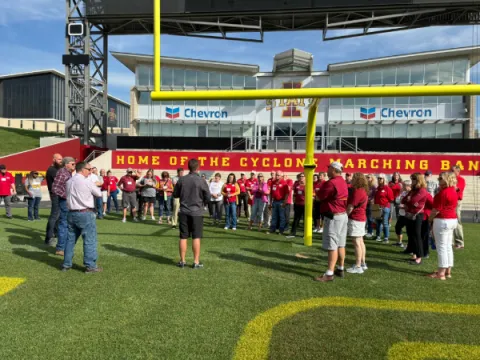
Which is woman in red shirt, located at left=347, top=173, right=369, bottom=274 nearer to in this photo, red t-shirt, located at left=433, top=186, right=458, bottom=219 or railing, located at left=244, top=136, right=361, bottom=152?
red t-shirt, located at left=433, top=186, right=458, bottom=219

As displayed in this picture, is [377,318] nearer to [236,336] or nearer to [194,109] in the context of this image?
[236,336]

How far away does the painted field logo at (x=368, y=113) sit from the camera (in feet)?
83.8

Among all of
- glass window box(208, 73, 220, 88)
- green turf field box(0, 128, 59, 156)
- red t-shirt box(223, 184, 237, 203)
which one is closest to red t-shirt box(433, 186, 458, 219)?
red t-shirt box(223, 184, 237, 203)

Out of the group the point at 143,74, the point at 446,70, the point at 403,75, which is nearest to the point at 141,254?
the point at 143,74

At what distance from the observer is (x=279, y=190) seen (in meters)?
9.23

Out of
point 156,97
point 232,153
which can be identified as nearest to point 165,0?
point 232,153

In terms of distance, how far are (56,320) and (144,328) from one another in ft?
3.25

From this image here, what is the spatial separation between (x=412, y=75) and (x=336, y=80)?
5452 millimetres

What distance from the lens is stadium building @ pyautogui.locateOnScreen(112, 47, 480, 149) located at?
2473 centimetres

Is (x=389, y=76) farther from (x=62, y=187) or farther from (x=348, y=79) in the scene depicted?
(x=62, y=187)

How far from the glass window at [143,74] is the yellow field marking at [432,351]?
27.3 m

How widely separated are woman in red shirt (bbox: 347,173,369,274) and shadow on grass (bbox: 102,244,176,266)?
3.10 meters

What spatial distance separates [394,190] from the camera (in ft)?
29.6

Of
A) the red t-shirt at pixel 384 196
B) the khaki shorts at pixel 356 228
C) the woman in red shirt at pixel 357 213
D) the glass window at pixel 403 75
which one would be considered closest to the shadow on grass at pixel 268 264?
the woman in red shirt at pixel 357 213
